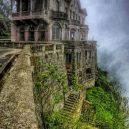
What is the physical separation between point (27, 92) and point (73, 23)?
38.1 meters

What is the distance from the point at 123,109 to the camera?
19.8 meters

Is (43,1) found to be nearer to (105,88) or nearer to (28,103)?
(105,88)

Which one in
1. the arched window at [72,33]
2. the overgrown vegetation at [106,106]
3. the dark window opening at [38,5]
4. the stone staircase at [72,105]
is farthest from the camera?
the arched window at [72,33]

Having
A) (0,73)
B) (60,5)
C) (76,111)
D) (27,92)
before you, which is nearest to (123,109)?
(76,111)

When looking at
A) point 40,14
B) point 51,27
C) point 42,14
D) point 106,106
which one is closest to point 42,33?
point 51,27

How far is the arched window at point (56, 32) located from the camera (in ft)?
132

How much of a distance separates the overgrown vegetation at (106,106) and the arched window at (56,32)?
10.0 meters

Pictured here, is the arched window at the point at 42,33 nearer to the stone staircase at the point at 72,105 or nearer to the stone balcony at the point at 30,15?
the stone balcony at the point at 30,15

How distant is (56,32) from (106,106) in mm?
14584

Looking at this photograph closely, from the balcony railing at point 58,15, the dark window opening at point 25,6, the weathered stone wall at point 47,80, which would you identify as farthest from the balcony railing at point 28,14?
the weathered stone wall at point 47,80

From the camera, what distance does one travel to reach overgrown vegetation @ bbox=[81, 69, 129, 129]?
18.4 metres

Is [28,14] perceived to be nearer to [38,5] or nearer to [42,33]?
[38,5]

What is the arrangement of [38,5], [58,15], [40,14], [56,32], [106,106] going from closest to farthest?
[106,106] < [40,14] < [58,15] < [38,5] < [56,32]

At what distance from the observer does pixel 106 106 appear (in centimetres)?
3350
